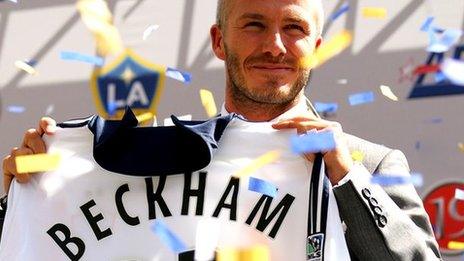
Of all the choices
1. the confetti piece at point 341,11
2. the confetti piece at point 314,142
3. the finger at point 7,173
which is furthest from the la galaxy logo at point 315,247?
the confetti piece at point 341,11

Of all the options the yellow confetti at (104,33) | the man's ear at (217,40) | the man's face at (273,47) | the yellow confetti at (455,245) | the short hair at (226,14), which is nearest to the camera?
the man's face at (273,47)

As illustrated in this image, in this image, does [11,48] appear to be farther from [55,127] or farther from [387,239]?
[387,239]

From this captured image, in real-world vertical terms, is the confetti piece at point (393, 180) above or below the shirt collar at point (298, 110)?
below

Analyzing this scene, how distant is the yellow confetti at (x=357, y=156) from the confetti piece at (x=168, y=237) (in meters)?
0.37

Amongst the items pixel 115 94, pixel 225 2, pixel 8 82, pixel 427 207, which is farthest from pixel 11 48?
pixel 225 2

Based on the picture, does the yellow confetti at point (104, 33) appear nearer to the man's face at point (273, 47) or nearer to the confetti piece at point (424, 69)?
the confetti piece at point (424, 69)

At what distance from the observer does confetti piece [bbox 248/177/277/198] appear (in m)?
1.43

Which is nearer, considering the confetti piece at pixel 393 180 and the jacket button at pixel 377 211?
the jacket button at pixel 377 211

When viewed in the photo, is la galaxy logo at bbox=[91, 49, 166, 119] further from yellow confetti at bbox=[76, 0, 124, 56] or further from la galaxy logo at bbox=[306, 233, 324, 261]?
la galaxy logo at bbox=[306, 233, 324, 261]

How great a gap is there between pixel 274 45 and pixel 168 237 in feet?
1.21

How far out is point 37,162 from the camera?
1.50m

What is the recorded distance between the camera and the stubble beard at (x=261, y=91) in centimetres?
158

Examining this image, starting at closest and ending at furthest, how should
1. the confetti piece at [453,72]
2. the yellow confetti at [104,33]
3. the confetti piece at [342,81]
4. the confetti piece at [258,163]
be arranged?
the confetti piece at [453,72] < the confetti piece at [258,163] < the yellow confetti at [104,33] < the confetti piece at [342,81]

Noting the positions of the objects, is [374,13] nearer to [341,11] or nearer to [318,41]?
[318,41]
